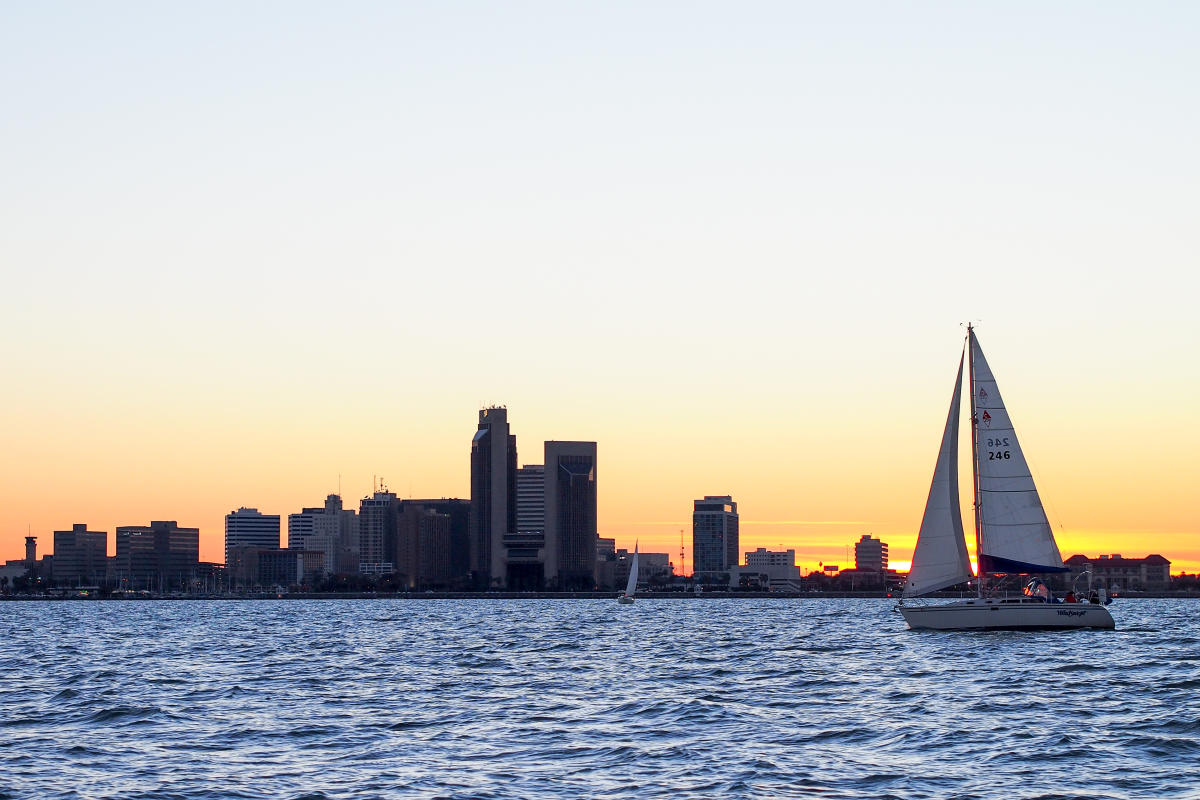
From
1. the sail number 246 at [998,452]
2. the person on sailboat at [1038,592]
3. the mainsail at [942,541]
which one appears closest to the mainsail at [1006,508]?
the sail number 246 at [998,452]

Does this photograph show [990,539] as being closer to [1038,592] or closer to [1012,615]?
[1038,592]

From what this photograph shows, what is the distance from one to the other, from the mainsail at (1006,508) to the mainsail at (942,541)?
220cm

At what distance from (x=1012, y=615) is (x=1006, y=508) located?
6.00m

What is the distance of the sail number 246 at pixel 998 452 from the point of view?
255 feet

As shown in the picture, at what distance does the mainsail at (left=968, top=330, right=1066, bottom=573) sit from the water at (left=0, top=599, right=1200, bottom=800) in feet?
14.8

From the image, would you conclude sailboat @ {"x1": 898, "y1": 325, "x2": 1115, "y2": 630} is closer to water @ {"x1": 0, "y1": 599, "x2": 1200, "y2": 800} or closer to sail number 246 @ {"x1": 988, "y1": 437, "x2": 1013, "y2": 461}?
sail number 246 @ {"x1": 988, "y1": 437, "x2": 1013, "y2": 461}

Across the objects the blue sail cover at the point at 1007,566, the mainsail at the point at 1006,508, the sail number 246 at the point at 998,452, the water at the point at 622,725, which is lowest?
the water at the point at 622,725

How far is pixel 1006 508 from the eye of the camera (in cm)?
7712

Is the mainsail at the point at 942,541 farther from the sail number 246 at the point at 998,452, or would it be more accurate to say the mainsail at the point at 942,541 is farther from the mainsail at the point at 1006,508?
the sail number 246 at the point at 998,452

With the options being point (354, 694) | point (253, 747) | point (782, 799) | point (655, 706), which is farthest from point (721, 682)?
point (782, 799)

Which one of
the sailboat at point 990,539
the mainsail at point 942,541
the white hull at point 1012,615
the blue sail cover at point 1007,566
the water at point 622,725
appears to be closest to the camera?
the water at point 622,725

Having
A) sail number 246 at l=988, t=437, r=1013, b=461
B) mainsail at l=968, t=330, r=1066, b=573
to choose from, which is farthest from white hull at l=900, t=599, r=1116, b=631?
sail number 246 at l=988, t=437, r=1013, b=461

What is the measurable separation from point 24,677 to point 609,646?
3501 centimetres

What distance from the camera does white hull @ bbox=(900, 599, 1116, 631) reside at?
7381cm
